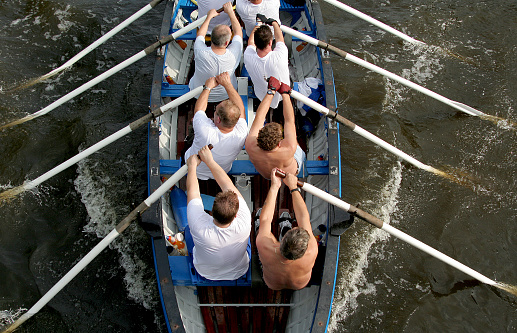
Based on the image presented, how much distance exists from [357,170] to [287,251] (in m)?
4.76

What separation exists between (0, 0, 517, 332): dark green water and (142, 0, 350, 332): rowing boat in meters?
1.55

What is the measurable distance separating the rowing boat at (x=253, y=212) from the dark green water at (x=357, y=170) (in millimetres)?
1547

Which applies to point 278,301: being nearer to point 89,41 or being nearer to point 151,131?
point 151,131

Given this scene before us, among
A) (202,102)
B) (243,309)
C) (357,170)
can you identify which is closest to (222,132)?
(202,102)

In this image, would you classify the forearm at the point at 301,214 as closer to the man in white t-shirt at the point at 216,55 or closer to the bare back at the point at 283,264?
the bare back at the point at 283,264

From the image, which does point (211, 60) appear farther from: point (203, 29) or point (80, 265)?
point (80, 265)

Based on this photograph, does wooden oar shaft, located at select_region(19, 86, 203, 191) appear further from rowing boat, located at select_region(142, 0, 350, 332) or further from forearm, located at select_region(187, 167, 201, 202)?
forearm, located at select_region(187, 167, 201, 202)

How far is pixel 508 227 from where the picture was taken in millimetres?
7258

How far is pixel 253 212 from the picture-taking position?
235 inches

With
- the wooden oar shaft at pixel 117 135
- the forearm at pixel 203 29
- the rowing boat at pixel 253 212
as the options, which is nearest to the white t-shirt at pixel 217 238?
the rowing boat at pixel 253 212

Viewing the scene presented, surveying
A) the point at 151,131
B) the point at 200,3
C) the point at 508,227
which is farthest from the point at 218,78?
the point at 508,227

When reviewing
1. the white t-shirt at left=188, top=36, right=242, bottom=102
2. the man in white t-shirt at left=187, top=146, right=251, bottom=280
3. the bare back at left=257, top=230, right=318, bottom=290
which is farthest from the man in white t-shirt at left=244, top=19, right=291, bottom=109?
the bare back at left=257, top=230, right=318, bottom=290

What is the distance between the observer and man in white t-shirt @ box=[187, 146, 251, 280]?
3.96 metres

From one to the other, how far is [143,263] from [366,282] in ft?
11.9
